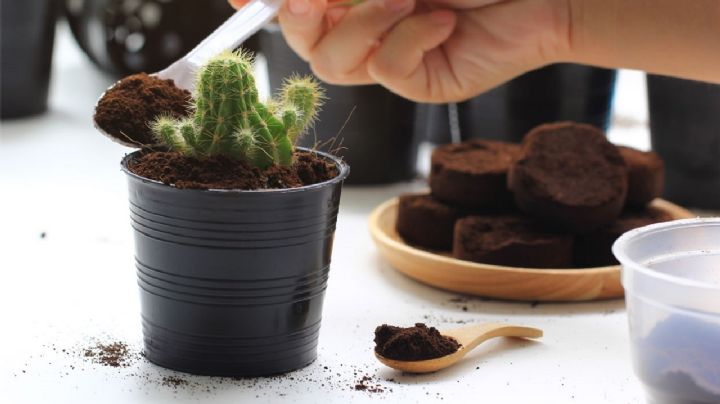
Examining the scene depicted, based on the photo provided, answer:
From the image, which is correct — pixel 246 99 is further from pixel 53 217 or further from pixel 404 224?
pixel 53 217

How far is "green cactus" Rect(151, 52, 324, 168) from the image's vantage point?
955 mm

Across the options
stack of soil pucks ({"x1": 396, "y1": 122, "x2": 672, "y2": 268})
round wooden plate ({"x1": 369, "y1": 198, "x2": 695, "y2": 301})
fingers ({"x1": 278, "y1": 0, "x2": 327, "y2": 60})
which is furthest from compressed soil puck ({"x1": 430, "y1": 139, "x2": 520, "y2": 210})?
fingers ({"x1": 278, "y1": 0, "x2": 327, "y2": 60})

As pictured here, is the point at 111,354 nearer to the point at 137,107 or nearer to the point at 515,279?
the point at 137,107

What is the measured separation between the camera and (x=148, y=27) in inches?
80.0

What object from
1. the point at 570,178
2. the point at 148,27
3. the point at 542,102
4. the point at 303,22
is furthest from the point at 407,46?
the point at 148,27

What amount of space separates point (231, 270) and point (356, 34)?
1.53 ft

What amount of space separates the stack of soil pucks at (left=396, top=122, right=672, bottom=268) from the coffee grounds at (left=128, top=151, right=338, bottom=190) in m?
0.34

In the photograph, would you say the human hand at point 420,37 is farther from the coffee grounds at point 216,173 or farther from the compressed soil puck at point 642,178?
the coffee grounds at point 216,173

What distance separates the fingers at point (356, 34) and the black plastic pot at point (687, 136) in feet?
1.48

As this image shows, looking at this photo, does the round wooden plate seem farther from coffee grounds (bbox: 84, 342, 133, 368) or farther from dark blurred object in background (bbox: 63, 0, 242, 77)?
dark blurred object in background (bbox: 63, 0, 242, 77)

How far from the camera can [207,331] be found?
3.22ft

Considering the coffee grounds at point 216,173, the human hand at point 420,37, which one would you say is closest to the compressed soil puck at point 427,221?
the human hand at point 420,37

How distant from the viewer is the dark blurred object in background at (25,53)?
189cm

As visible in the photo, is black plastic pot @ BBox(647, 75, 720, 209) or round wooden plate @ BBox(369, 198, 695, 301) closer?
round wooden plate @ BBox(369, 198, 695, 301)
